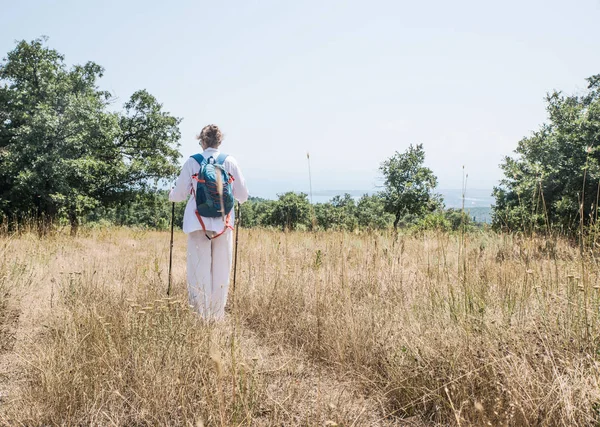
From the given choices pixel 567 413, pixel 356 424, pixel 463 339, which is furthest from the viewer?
pixel 463 339

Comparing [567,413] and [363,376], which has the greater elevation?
[567,413]

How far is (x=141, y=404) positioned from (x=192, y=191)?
2164mm

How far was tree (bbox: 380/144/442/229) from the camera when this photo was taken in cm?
3700

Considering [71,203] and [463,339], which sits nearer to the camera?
[463,339]

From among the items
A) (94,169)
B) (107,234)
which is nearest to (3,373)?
(107,234)

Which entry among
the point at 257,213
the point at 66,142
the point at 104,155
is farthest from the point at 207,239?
the point at 257,213

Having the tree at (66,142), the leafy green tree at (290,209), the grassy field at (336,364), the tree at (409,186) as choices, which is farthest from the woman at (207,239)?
the leafy green tree at (290,209)

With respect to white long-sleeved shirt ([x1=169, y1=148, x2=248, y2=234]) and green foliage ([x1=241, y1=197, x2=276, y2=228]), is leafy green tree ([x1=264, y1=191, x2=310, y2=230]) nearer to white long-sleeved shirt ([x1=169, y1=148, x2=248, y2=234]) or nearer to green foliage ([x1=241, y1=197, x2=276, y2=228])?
green foliage ([x1=241, y1=197, x2=276, y2=228])

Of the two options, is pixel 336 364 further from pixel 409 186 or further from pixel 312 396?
pixel 409 186

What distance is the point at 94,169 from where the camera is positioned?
17422mm

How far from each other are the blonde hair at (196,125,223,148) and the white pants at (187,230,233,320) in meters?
0.97

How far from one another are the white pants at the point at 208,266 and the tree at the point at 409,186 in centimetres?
3351

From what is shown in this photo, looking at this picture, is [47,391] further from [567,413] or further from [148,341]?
[567,413]

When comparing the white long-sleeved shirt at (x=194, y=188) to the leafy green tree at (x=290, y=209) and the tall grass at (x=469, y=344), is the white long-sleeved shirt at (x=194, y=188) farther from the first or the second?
the leafy green tree at (x=290, y=209)
